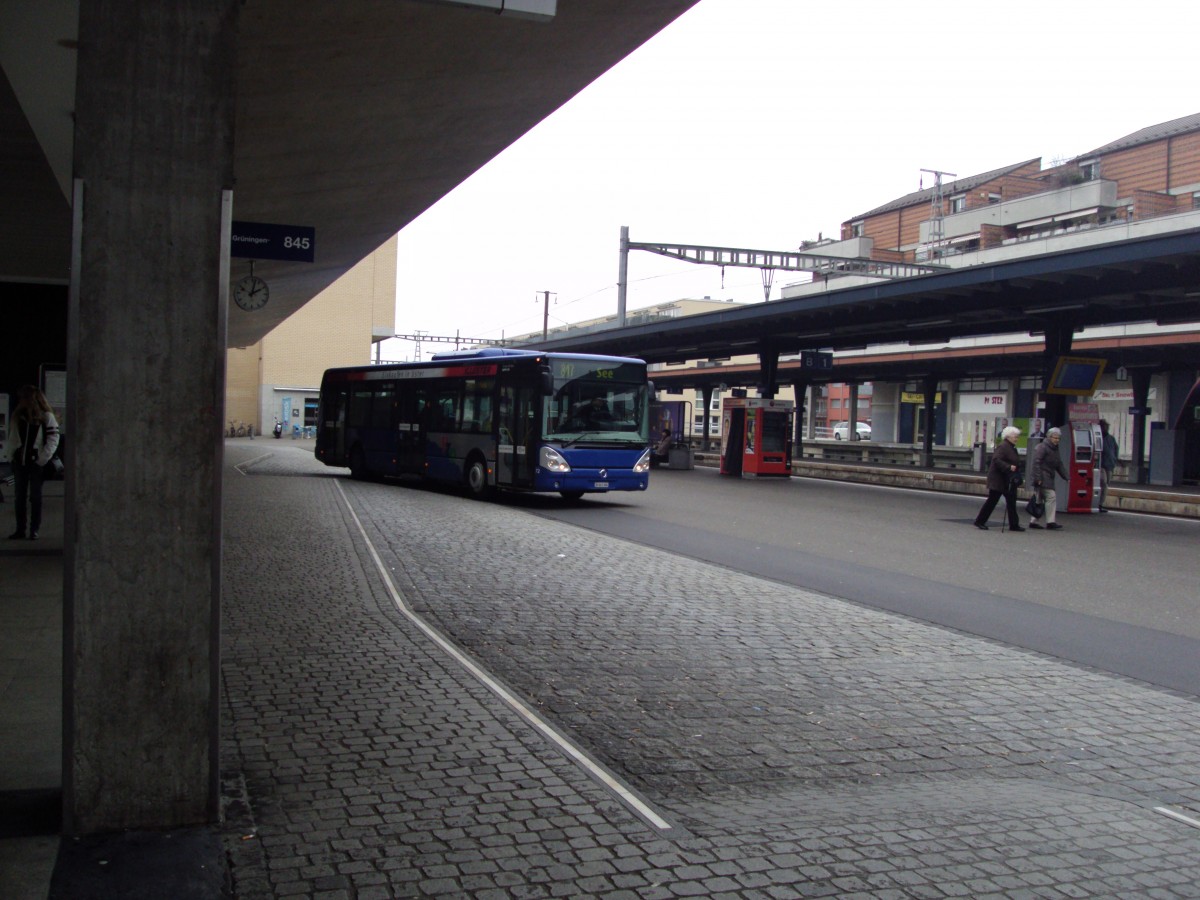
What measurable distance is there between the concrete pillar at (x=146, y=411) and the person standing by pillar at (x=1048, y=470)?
1694cm

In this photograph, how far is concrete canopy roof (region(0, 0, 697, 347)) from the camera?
8508 millimetres

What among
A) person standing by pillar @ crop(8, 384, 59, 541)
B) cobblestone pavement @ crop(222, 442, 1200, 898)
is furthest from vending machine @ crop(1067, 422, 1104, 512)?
person standing by pillar @ crop(8, 384, 59, 541)

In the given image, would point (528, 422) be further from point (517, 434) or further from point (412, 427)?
point (412, 427)

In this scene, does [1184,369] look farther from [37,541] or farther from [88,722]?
[88,722]

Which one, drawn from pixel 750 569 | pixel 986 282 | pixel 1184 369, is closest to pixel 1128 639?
pixel 750 569

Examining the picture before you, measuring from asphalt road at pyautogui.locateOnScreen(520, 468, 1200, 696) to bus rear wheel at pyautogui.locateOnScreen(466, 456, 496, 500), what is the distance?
874mm

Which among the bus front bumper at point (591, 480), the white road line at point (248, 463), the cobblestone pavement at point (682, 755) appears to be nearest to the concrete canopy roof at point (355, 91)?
the cobblestone pavement at point (682, 755)

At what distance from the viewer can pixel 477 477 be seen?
22047mm

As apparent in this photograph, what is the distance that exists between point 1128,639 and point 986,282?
15766 millimetres

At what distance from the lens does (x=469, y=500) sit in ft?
71.3

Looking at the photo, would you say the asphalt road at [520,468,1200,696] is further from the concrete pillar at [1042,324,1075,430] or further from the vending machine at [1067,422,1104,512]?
the concrete pillar at [1042,324,1075,430]

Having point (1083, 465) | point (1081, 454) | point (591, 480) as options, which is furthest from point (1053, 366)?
point (591, 480)

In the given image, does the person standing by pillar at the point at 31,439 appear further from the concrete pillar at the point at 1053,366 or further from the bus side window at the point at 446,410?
the concrete pillar at the point at 1053,366

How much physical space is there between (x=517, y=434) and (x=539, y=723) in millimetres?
14932
